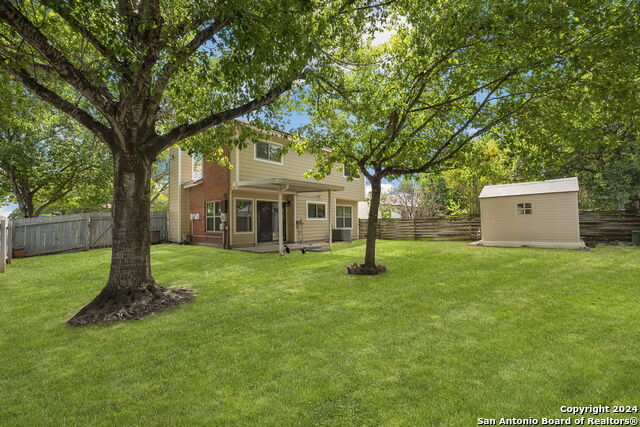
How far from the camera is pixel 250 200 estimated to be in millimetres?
13922

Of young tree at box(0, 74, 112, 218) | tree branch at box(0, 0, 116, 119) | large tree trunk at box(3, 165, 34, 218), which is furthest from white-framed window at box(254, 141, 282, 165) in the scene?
large tree trunk at box(3, 165, 34, 218)

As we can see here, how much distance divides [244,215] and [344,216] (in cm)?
709

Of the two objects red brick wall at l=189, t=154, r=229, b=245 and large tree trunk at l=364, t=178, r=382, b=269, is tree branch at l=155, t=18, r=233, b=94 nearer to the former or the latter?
large tree trunk at l=364, t=178, r=382, b=269

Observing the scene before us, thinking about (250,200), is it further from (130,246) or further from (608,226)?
(608,226)

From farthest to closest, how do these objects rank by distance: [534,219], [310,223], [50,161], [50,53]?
1. [310,223]
2. [50,161]
3. [534,219]
4. [50,53]

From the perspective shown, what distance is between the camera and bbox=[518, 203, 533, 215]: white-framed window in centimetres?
1297

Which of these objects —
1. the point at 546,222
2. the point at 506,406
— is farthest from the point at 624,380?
the point at 546,222

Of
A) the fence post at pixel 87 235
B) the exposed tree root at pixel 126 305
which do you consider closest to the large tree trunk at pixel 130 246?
the exposed tree root at pixel 126 305

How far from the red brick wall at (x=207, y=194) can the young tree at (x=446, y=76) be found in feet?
19.7

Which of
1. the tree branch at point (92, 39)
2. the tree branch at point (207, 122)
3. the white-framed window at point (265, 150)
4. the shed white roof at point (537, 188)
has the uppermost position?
the white-framed window at point (265, 150)

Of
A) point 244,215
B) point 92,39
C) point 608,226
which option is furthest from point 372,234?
point 608,226

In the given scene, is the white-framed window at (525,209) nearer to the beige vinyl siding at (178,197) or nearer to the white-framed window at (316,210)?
the white-framed window at (316,210)

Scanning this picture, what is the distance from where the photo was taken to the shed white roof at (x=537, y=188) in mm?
12375

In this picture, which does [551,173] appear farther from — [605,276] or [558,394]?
[558,394]
